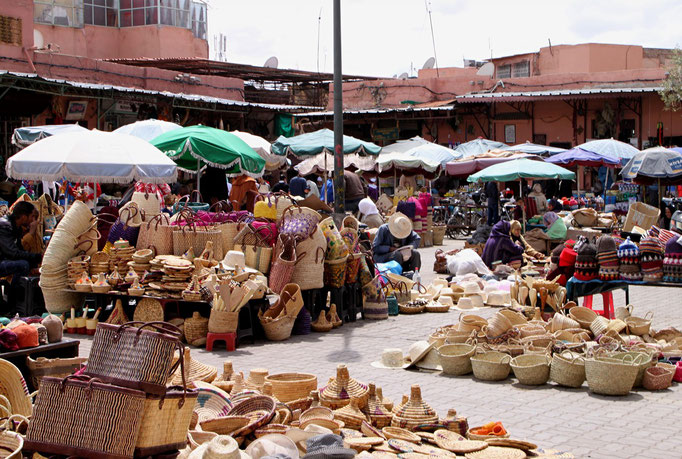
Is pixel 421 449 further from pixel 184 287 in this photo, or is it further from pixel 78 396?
pixel 184 287

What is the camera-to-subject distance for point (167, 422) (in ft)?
14.2

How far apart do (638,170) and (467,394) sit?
10087 millimetres

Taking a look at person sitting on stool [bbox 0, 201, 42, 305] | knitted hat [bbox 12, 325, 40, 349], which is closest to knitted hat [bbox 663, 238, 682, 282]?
knitted hat [bbox 12, 325, 40, 349]

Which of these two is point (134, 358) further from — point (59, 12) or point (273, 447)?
point (59, 12)

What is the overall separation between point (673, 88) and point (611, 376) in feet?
68.1

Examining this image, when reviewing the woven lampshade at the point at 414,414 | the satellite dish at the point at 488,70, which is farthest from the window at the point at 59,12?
the woven lampshade at the point at 414,414

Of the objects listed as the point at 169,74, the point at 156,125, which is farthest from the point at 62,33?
the point at 156,125

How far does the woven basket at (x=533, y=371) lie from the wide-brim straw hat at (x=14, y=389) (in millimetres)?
3906

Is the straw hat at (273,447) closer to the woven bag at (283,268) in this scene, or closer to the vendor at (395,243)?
the woven bag at (283,268)

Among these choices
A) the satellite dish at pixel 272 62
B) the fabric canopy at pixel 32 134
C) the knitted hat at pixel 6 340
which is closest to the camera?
the knitted hat at pixel 6 340

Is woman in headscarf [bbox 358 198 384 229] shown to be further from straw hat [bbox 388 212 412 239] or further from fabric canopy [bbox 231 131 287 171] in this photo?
straw hat [bbox 388 212 412 239]

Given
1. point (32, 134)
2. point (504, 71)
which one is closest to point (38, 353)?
point (32, 134)

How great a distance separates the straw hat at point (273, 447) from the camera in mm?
4477

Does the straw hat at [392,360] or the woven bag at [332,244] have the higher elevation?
the woven bag at [332,244]
